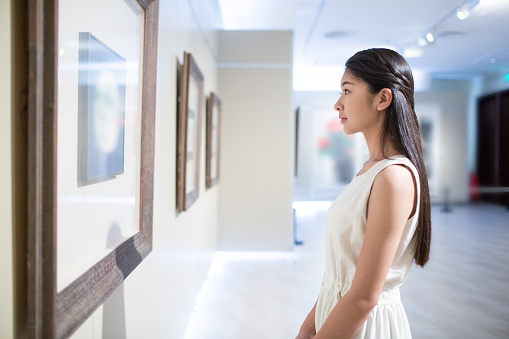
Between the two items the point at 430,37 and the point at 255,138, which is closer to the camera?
the point at 255,138

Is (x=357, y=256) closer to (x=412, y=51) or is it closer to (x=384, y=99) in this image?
(x=384, y=99)

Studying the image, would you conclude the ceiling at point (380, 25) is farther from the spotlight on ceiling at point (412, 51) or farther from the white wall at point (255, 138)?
the white wall at point (255, 138)

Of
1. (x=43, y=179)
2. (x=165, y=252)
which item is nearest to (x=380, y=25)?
(x=165, y=252)

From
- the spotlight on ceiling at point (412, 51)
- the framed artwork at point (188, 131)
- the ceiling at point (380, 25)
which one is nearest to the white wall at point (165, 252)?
the framed artwork at point (188, 131)

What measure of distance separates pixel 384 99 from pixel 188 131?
203 cm

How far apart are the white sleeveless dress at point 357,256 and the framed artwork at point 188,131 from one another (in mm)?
1666

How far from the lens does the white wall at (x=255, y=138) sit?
23.0 ft

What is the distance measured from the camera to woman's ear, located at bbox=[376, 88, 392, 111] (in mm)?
1325

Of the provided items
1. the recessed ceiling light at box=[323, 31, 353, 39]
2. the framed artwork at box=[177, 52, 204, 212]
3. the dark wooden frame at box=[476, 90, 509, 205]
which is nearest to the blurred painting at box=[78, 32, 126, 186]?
the framed artwork at box=[177, 52, 204, 212]

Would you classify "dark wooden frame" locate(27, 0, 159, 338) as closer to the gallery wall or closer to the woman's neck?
the woman's neck

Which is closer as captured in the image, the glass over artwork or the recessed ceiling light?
the glass over artwork

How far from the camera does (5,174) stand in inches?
30.4

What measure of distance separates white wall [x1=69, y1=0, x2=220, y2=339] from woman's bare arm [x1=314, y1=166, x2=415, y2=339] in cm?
82

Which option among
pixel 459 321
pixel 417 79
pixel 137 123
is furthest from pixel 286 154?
pixel 417 79
